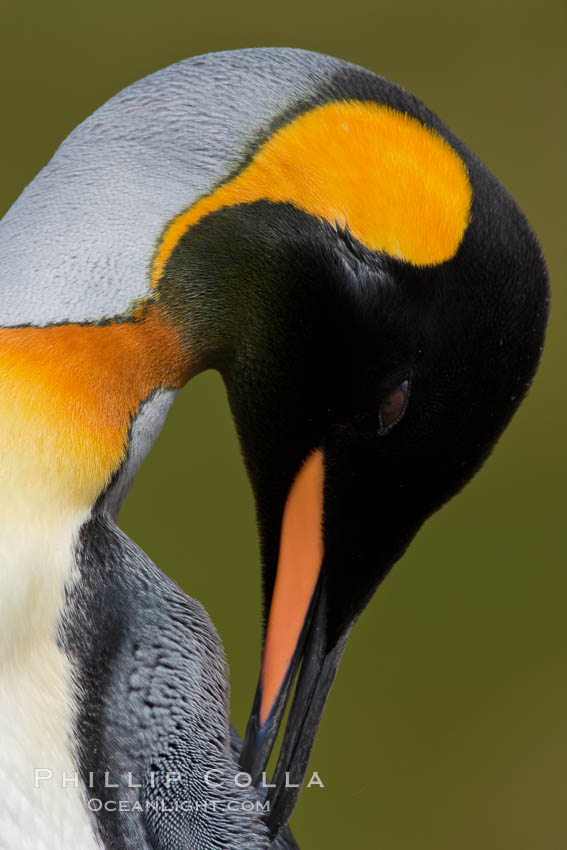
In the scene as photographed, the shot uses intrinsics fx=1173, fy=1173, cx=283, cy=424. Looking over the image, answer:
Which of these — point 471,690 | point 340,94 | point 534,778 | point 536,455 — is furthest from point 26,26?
point 340,94

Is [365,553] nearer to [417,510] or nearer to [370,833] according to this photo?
[417,510]

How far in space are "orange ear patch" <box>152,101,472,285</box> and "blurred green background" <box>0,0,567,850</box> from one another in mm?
1362

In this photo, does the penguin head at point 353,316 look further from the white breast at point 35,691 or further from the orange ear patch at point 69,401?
the white breast at point 35,691

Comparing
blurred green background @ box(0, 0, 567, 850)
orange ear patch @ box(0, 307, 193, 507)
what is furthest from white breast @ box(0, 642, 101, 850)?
blurred green background @ box(0, 0, 567, 850)

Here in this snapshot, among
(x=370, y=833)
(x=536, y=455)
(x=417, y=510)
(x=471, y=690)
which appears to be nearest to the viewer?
(x=417, y=510)

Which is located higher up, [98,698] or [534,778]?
[98,698]

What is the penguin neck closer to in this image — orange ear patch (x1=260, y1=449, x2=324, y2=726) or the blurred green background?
orange ear patch (x1=260, y1=449, x2=324, y2=726)

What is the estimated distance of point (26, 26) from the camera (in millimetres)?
2697

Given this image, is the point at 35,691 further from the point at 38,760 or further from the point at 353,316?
the point at 353,316

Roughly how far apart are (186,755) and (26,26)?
2327mm

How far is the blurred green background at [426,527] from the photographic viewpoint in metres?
2.04

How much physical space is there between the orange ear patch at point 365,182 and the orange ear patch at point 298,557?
0.51ft

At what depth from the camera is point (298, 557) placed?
0.77 m

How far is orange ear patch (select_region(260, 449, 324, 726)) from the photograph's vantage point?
767 millimetres
